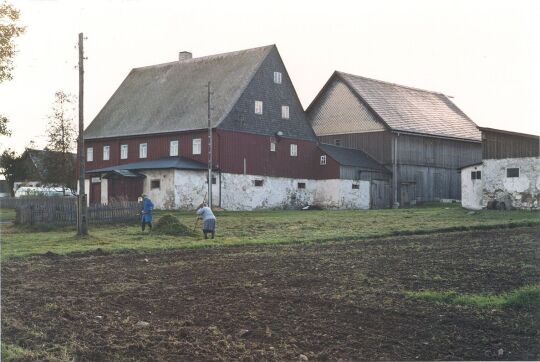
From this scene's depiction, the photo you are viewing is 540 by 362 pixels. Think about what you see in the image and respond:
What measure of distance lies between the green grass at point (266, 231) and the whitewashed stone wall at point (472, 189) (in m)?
3.03

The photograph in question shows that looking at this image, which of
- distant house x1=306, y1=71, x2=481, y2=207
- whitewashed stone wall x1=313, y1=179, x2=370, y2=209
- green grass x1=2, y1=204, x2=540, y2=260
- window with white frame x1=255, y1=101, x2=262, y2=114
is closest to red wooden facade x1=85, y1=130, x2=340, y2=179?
whitewashed stone wall x1=313, y1=179, x2=370, y2=209

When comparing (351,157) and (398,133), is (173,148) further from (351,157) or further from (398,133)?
(398,133)

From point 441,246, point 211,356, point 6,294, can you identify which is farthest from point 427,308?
point 441,246

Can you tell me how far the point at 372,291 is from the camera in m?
13.0

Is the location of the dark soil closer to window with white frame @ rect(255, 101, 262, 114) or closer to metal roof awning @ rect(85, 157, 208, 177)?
metal roof awning @ rect(85, 157, 208, 177)

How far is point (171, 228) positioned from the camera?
27078 mm

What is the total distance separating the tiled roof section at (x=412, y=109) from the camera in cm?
5303

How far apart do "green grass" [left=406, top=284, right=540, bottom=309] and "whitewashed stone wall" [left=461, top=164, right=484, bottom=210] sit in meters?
28.8

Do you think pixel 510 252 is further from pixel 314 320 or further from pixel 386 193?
pixel 386 193

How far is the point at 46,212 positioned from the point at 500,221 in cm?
1932

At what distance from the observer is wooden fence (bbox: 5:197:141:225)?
2958cm

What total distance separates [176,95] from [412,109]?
743 inches

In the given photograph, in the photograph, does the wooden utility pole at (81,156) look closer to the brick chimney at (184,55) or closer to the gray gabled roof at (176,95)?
the gray gabled roof at (176,95)

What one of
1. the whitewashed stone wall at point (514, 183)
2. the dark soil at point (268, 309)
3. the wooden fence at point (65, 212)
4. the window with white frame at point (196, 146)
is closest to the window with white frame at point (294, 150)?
the window with white frame at point (196, 146)
